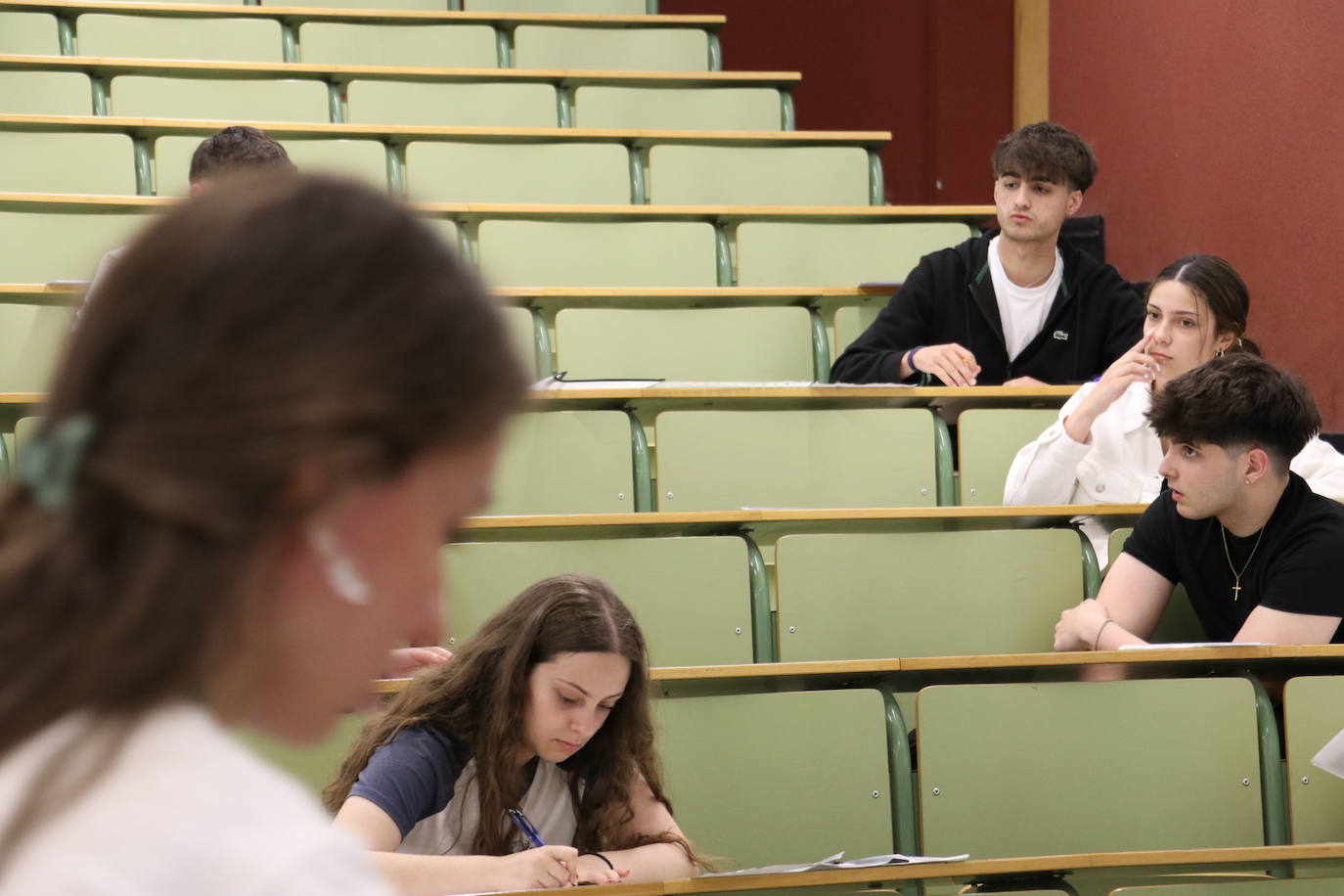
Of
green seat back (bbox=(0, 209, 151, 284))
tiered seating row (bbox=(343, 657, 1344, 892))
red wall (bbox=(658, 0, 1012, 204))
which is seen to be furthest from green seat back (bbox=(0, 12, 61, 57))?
tiered seating row (bbox=(343, 657, 1344, 892))

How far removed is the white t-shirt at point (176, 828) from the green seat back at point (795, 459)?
1609 millimetres

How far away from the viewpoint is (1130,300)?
7.82 feet

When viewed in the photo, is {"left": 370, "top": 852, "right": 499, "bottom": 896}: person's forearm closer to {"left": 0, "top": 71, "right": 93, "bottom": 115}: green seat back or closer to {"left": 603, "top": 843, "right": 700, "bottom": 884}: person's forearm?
{"left": 603, "top": 843, "right": 700, "bottom": 884}: person's forearm

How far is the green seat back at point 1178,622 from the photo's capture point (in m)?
1.81

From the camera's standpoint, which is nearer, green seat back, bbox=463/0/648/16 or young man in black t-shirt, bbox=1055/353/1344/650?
young man in black t-shirt, bbox=1055/353/1344/650

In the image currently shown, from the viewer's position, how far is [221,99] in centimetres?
286

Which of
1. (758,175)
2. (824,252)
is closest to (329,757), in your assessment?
(824,252)

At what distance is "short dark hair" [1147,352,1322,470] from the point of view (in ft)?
5.51

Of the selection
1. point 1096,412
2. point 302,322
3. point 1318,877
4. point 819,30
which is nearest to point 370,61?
point 819,30

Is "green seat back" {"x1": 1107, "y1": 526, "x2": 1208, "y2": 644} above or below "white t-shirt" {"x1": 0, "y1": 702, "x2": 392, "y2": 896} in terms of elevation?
below

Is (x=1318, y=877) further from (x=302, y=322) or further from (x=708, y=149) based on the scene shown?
(x=708, y=149)

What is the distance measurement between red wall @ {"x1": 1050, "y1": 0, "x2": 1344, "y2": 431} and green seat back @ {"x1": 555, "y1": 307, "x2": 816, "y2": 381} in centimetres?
87

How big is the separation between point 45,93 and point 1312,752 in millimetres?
2407

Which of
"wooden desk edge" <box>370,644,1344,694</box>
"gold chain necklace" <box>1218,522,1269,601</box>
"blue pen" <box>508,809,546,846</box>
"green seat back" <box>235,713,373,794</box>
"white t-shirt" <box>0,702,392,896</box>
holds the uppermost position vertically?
"white t-shirt" <box>0,702,392,896</box>
